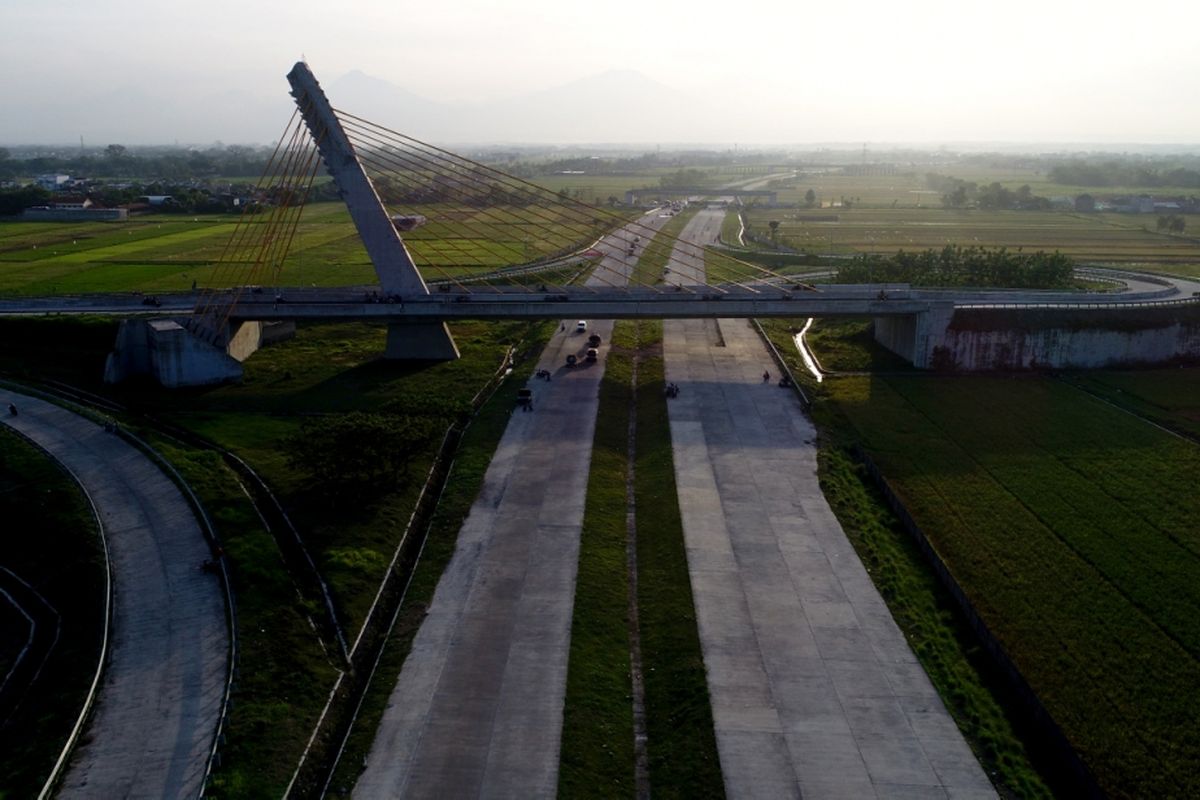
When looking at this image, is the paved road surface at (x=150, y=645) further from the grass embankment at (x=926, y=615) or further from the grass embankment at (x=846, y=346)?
the grass embankment at (x=846, y=346)

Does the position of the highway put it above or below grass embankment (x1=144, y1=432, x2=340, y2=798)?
above

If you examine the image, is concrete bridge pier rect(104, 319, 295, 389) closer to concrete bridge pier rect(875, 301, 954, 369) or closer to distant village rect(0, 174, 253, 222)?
concrete bridge pier rect(875, 301, 954, 369)

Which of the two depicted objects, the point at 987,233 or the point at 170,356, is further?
the point at 987,233

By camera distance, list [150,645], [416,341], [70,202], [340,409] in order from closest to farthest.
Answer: [150,645] → [340,409] → [416,341] → [70,202]

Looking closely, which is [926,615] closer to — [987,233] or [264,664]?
[264,664]

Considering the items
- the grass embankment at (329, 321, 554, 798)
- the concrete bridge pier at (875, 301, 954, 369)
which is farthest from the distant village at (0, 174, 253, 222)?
the concrete bridge pier at (875, 301, 954, 369)

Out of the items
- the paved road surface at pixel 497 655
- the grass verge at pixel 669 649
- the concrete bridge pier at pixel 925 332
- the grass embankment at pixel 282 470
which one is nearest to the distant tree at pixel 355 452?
the grass embankment at pixel 282 470

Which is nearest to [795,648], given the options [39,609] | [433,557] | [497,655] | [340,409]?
[497,655]
